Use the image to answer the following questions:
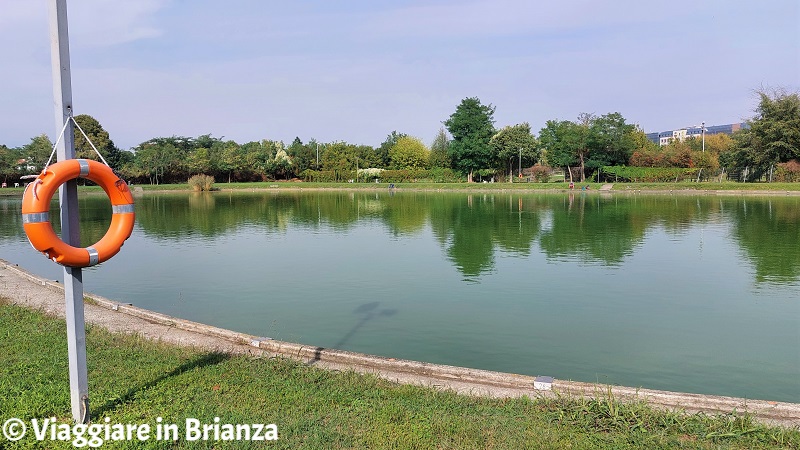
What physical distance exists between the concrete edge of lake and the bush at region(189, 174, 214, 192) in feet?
135

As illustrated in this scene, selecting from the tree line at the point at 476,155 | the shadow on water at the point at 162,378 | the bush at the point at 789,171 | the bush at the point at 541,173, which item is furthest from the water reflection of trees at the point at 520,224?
the bush at the point at 541,173

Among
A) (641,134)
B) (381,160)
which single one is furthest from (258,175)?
(641,134)

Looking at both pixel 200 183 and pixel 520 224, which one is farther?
pixel 200 183

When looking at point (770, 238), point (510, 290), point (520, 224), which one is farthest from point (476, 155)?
point (510, 290)

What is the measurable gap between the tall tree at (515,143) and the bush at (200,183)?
2389 centimetres

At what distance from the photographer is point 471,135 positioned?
52.5 m

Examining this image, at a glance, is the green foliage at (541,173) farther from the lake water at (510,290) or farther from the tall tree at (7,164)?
the tall tree at (7,164)

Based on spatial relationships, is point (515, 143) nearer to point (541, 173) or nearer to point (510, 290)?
point (541, 173)

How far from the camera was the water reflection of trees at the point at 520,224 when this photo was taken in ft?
47.6

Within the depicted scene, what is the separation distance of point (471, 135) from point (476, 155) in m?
1.90

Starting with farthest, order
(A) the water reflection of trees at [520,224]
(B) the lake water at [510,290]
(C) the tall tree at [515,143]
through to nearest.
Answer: (C) the tall tree at [515,143] → (A) the water reflection of trees at [520,224] → (B) the lake water at [510,290]

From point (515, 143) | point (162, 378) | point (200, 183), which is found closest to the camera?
point (162, 378)

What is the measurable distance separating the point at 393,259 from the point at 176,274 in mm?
4787

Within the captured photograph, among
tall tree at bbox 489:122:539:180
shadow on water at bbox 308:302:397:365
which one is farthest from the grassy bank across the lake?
shadow on water at bbox 308:302:397:365
